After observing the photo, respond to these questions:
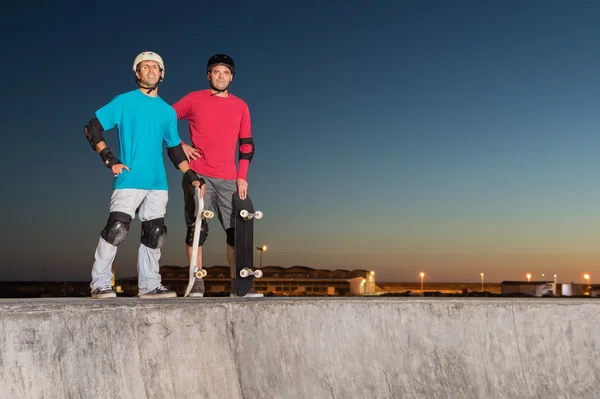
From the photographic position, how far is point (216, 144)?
716 cm

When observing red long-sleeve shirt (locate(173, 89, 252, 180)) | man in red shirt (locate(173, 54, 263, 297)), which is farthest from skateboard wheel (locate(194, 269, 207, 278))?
red long-sleeve shirt (locate(173, 89, 252, 180))

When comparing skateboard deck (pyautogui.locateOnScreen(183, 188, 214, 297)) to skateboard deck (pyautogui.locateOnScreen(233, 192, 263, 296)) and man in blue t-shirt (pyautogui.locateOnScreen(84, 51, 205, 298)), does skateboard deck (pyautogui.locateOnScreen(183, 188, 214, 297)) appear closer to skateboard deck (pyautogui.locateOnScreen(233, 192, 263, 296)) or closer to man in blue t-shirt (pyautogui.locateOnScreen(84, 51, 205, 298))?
man in blue t-shirt (pyautogui.locateOnScreen(84, 51, 205, 298))

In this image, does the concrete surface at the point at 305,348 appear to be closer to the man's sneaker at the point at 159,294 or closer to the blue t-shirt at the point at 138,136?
the man's sneaker at the point at 159,294

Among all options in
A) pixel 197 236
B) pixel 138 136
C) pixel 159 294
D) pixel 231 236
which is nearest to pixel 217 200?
pixel 231 236

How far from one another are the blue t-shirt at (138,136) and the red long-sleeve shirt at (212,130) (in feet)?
2.25

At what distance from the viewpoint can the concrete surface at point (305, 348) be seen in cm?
356

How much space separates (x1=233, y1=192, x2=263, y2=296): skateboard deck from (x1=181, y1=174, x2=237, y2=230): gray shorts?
10 cm

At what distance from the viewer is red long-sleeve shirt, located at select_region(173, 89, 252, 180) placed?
7.14m

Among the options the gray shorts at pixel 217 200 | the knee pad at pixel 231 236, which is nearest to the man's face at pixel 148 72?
the gray shorts at pixel 217 200

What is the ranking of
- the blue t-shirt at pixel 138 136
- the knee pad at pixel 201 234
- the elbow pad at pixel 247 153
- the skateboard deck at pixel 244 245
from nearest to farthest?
1. the blue t-shirt at pixel 138 136
2. the skateboard deck at pixel 244 245
3. the knee pad at pixel 201 234
4. the elbow pad at pixel 247 153

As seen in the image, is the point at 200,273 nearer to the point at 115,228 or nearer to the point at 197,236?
the point at 197,236

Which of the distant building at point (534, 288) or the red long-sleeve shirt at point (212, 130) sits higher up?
the red long-sleeve shirt at point (212, 130)

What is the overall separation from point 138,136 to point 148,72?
2.42 feet

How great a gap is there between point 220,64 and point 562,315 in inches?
185
